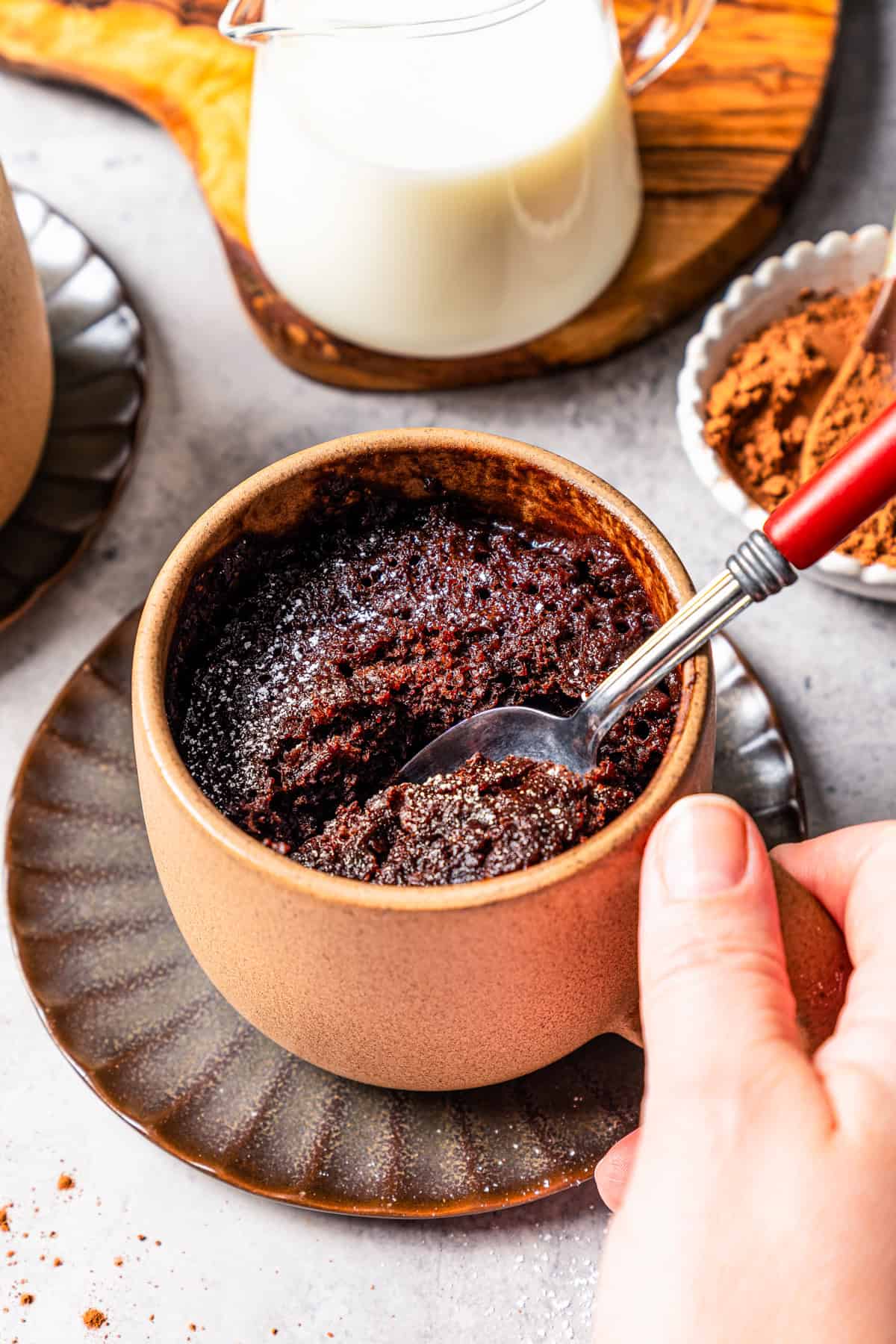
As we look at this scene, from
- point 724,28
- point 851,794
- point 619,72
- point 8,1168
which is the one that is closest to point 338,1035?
point 8,1168

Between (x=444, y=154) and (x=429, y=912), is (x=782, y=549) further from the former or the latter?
(x=444, y=154)

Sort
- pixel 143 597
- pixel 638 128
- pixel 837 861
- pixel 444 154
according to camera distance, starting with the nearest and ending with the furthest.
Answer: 1. pixel 837 861
2. pixel 444 154
3. pixel 143 597
4. pixel 638 128

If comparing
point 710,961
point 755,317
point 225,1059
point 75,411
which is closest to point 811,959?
point 710,961

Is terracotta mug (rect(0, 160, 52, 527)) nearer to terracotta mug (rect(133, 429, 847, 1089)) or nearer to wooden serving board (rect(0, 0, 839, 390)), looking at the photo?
wooden serving board (rect(0, 0, 839, 390))

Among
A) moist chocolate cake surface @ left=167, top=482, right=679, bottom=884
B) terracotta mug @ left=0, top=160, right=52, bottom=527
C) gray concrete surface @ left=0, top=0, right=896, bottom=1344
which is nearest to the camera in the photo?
moist chocolate cake surface @ left=167, top=482, right=679, bottom=884

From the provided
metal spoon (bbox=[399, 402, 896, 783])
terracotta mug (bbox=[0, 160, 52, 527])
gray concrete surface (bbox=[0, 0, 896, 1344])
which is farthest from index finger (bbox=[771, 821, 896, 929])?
terracotta mug (bbox=[0, 160, 52, 527])

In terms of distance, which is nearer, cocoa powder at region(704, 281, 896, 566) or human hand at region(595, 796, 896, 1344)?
human hand at region(595, 796, 896, 1344)

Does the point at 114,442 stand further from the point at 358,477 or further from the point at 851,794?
the point at 851,794

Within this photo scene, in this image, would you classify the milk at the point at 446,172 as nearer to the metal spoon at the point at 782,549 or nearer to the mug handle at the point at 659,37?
the mug handle at the point at 659,37
